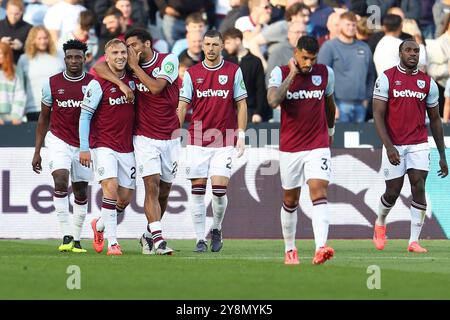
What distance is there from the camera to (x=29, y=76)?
70.4ft

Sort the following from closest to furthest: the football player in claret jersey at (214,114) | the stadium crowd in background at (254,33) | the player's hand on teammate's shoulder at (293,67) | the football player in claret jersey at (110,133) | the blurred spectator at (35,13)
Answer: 1. the player's hand on teammate's shoulder at (293,67)
2. the football player in claret jersey at (110,133)
3. the football player in claret jersey at (214,114)
4. the stadium crowd in background at (254,33)
5. the blurred spectator at (35,13)

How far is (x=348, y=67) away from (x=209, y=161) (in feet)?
17.9

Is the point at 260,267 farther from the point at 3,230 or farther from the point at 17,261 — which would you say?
the point at 3,230

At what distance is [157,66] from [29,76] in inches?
239

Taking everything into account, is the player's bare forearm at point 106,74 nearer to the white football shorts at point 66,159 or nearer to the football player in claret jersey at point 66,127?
the football player in claret jersey at point 66,127

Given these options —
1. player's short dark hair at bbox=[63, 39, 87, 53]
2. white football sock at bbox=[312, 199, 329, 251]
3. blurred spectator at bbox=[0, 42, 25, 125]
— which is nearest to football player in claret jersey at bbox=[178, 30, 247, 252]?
player's short dark hair at bbox=[63, 39, 87, 53]

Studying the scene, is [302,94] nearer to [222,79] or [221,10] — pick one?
[222,79]

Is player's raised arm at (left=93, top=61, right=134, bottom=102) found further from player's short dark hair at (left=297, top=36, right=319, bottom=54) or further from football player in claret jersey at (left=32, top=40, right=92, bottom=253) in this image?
player's short dark hair at (left=297, top=36, right=319, bottom=54)

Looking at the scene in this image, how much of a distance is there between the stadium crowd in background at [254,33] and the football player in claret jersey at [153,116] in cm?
501

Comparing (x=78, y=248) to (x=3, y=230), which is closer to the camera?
(x=78, y=248)

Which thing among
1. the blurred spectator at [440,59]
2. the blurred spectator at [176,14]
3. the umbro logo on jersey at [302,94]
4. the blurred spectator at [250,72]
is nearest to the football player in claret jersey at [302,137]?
the umbro logo on jersey at [302,94]

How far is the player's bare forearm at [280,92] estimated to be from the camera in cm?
1393
